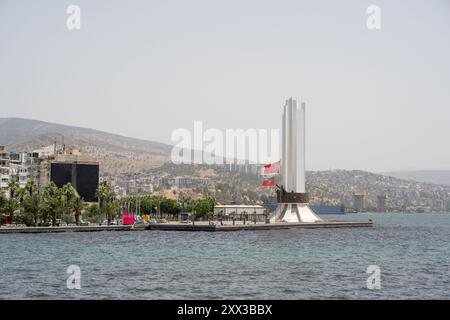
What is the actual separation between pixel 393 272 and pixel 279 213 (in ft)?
290

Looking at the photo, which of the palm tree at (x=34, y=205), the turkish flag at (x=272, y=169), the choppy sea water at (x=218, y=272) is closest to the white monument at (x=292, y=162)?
the turkish flag at (x=272, y=169)

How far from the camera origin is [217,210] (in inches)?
7859

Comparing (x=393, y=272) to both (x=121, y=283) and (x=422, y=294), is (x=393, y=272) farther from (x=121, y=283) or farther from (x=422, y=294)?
(x=121, y=283)

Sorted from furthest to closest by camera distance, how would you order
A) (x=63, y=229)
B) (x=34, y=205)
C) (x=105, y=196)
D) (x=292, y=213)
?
(x=292, y=213) < (x=105, y=196) < (x=63, y=229) < (x=34, y=205)

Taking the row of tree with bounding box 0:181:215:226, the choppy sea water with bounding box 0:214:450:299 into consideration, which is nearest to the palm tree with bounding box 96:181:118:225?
the row of tree with bounding box 0:181:215:226

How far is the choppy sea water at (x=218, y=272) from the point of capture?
131 ft

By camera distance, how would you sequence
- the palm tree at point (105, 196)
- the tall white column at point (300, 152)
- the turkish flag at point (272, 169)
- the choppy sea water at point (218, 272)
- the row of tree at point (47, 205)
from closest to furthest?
the choppy sea water at point (218, 272) → the row of tree at point (47, 205) → the turkish flag at point (272, 169) → the palm tree at point (105, 196) → the tall white column at point (300, 152)

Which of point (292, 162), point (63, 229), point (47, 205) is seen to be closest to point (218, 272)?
point (63, 229)

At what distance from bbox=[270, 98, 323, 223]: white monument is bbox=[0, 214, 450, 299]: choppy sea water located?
58.1 meters

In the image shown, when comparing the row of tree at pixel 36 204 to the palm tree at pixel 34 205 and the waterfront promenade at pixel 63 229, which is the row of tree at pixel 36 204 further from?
the waterfront promenade at pixel 63 229

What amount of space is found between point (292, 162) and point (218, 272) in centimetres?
8951

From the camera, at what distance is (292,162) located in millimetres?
139375

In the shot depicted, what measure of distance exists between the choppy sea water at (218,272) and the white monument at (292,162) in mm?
58141

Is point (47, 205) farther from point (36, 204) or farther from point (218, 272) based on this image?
point (218, 272)
